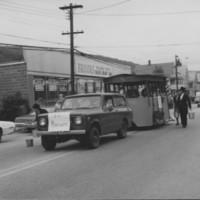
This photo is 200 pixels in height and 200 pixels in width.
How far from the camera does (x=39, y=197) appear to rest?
634 cm

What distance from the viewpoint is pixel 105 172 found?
8188mm

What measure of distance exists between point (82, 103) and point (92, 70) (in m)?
26.8

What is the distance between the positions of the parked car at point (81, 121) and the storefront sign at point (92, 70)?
23310 millimetres

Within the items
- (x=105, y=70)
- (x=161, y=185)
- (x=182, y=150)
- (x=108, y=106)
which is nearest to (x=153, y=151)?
(x=182, y=150)

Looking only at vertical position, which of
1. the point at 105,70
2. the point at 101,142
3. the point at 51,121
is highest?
the point at 105,70

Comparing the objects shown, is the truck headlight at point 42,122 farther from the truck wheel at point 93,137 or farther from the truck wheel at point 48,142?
the truck wheel at point 93,137

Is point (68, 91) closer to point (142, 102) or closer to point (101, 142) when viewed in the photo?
point (142, 102)

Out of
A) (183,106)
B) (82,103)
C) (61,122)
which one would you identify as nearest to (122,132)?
(82,103)

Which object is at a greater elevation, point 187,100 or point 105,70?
point 105,70

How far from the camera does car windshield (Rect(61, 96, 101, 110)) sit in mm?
12844

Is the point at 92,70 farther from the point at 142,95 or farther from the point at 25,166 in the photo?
the point at 25,166

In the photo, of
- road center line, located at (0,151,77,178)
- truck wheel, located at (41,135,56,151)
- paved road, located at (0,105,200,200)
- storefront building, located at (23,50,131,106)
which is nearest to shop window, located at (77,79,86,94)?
storefront building, located at (23,50,131,106)

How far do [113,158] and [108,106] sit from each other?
11.4ft

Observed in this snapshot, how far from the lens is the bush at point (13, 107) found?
92.5 ft
